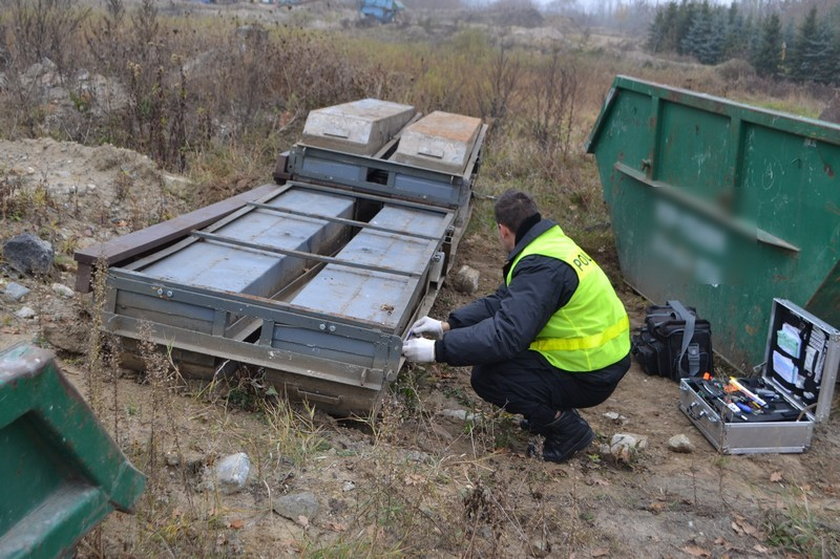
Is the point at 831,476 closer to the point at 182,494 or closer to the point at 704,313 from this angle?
the point at 704,313

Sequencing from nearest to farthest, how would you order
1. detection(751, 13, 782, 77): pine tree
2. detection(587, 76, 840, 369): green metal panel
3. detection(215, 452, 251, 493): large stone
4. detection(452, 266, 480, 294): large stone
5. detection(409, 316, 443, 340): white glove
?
1. detection(215, 452, 251, 493): large stone
2. detection(409, 316, 443, 340): white glove
3. detection(587, 76, 840, 369): green metal panel
4. detection(452, 266, 480, 294): large stone
5. detection(751, 13, 782, 77): pine tree

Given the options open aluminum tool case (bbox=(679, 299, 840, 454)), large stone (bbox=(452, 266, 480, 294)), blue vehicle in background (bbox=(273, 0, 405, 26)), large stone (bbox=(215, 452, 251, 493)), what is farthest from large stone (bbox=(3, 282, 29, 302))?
blue vehicle in background (bbox=(273, 0, 405, 26))

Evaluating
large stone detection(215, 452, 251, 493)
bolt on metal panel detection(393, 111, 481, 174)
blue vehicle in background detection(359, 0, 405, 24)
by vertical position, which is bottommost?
large stone detection(215, 452, 251, 493)

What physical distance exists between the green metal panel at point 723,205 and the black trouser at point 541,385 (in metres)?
1.56

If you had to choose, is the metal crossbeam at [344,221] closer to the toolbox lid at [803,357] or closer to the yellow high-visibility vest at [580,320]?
the yellow high-visibility vest at [580,320]

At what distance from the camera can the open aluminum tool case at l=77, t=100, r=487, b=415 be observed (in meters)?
3.86

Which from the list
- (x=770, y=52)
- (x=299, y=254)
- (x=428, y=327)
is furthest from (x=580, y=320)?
(x=770, y=52)

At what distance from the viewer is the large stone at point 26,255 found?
195 inches

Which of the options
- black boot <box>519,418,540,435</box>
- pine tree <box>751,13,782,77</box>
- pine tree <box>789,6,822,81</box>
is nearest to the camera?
black boot <box>519,418,540,435</box>

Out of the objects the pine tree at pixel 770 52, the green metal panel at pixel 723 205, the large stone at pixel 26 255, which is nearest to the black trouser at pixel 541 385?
the green metal panel at pixel 723 205

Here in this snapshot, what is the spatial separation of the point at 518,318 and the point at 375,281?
0.96 m

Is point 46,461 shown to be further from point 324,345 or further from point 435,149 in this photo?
point 435,149

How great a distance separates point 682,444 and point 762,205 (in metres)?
1.79

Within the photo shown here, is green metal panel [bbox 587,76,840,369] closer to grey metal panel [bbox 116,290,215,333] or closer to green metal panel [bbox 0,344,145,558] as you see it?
grey metal panel [bbox 116,290,215,333]
